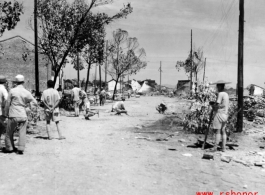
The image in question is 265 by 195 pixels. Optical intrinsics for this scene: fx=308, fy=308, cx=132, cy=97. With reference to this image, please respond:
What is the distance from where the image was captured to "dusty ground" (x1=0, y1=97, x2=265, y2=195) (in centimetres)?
474

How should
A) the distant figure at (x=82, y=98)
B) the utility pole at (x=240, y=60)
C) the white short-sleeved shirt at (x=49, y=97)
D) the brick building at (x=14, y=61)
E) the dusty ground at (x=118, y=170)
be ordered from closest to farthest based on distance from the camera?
the dusty ground at (x=118, y=170) → the white short-sleeved shirt at (x=49, y=97) → the utility pole at (x=240, y=60) → the distant figure at (x=82, y=98) → the brick building at (x=14, y=61)

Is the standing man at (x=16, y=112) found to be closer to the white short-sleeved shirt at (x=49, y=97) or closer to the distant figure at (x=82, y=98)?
the white short-sleeved shirt at (x=49, y=97)

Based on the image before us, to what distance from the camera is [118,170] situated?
5758mm

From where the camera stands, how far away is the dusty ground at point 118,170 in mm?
4738

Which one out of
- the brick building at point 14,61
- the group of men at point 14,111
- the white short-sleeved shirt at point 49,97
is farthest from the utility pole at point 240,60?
the brick building at point 14,61

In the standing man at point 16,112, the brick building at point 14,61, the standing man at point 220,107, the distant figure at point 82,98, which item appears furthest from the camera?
the brick building at point 14,61

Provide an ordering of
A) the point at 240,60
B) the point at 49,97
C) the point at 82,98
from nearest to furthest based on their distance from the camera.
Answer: the point at 49,97
the point at 240,60
the point at 82,98

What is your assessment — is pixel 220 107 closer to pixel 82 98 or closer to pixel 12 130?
pixel 12 130

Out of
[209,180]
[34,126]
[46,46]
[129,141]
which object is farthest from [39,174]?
[46,46]

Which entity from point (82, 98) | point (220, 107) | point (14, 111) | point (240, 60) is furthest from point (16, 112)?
point (82, 98)

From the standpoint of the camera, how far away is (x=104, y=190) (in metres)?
4.62

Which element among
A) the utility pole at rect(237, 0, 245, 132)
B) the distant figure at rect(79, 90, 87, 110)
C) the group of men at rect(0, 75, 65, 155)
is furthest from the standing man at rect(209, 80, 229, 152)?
the distant figure at rect(79, 90, 87, 110)

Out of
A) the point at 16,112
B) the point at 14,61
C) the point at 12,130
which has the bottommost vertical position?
the point at 12,130

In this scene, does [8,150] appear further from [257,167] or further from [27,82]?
[27,82]
